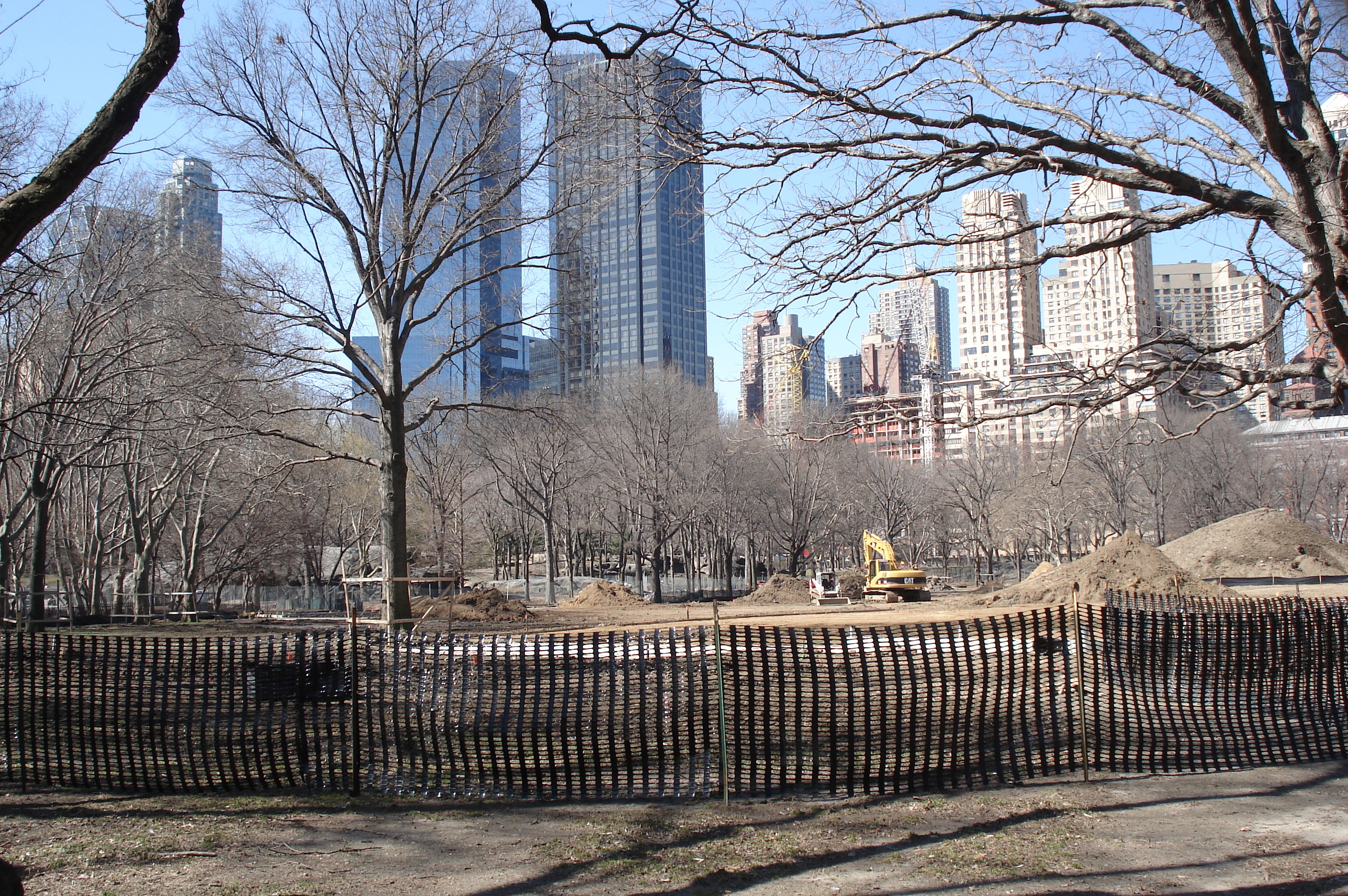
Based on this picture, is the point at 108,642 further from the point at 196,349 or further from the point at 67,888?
the point at 196,349

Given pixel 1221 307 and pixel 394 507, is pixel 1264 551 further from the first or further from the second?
pixel 1221 307

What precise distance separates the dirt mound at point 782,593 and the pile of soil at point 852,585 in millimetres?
1632

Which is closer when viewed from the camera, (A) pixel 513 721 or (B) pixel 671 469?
(A) pixel 513 721

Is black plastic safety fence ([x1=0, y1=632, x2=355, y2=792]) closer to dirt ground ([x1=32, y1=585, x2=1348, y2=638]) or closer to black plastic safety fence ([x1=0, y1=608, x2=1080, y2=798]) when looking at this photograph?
black plastic safety fence ([x1=0, y1=608, x2=1080, y2=798])

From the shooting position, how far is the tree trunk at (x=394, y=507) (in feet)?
64.9

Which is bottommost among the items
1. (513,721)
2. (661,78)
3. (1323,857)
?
(1323,857)

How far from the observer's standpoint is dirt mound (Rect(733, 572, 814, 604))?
43.8m

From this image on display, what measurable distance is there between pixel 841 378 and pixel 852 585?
1695 centimetres

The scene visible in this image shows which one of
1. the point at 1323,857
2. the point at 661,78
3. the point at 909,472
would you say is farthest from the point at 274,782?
the point at 909,472

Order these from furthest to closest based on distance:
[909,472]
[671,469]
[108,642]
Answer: [909,472], [671,469], [108,642]

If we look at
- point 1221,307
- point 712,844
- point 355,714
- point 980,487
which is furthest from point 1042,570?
point 355,714

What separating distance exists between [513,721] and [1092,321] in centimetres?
679

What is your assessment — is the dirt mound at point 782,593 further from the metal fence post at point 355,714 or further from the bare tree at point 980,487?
the metal fence post at point 355,714

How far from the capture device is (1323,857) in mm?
5828
